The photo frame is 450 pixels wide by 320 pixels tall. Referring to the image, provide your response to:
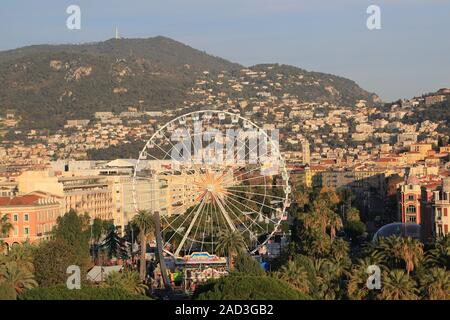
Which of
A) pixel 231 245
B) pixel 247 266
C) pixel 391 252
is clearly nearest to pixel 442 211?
pixel 231 245

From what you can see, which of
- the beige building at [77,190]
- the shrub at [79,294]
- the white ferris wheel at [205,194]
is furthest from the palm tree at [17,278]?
the beige building at [77,190]

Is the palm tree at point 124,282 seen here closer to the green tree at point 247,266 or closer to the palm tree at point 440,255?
the green tree at point 247,266

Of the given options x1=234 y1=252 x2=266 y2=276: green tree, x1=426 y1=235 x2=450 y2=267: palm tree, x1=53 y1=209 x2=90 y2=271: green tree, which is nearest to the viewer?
x1=426 y1=235 x2=450 y2=267: palm tree

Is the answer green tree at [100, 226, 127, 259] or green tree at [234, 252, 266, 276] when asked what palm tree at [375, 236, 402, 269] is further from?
green tree at [100, 226, 127, 259]

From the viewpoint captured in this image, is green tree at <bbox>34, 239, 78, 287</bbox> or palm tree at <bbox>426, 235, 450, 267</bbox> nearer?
green tree at <bbox>34, 239, 78, 287</bbox>

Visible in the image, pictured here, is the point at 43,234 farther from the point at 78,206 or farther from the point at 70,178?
the point at 70,178

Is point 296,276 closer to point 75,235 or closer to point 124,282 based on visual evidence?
point 124,282

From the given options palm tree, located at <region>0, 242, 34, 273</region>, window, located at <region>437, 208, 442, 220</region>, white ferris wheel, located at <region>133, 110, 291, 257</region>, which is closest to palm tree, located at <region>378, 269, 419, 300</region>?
palm tree, located at <region>0, 242, 34, 273</region>
